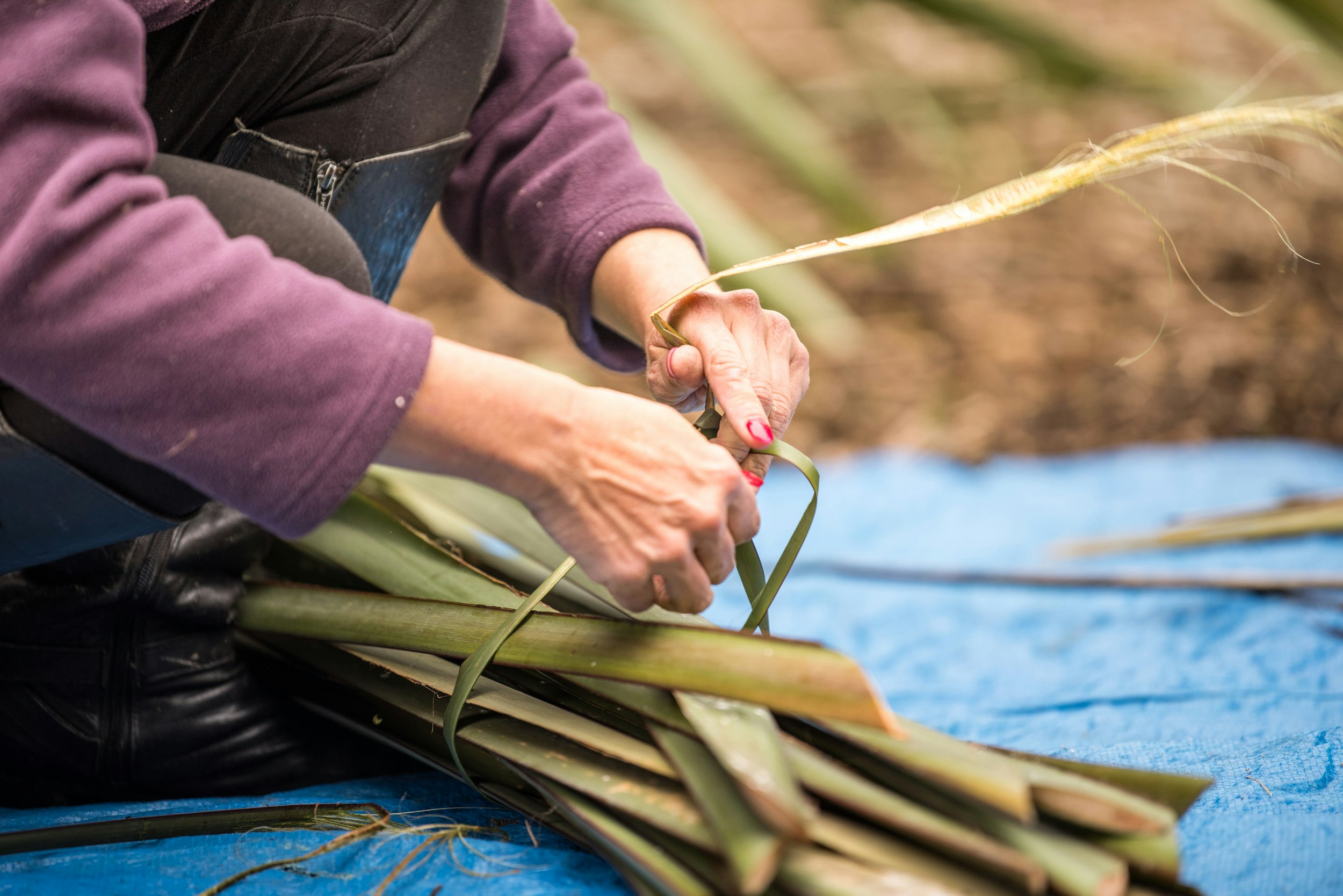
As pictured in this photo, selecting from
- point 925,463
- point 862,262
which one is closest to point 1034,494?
point 925,463

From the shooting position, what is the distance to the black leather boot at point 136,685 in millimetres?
786

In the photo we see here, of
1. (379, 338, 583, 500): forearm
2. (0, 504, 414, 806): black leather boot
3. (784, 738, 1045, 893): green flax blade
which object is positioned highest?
(379, 338, 583, 500): forearm

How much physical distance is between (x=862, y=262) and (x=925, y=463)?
0.95m

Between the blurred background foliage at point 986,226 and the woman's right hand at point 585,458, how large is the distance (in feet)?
1.98

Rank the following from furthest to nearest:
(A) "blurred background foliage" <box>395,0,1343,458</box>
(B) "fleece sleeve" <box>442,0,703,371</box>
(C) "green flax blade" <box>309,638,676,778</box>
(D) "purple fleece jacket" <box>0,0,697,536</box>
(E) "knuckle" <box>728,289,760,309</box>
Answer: (A) "blurred background foliage" <box>395,0,1343,458</box> → (B) "fleece sleeve" <box>442,0,703,371</box> → (E) "knuckle" <box>728,289,760,309</box> → (C) "green flax blade" <box>309,638,676,778</box> → (D) "purple fleece jacket" <box>0,0,697,536</box>

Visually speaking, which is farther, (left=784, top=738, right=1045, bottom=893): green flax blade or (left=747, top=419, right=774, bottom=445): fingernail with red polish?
(left=747, top=419, right=774, bottom=445): fingernail with red polish

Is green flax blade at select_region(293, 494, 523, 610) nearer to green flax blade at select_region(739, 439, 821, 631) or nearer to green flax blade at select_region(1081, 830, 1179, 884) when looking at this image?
green flax blade at select_region(739, 439, 821, 631)

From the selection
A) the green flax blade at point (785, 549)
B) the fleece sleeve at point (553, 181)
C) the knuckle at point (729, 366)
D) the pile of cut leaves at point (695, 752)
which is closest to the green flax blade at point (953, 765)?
the pile of cut leaves at point (695, 752)

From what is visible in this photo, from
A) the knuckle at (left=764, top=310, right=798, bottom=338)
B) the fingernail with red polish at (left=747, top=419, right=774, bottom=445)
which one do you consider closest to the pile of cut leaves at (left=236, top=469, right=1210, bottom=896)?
the fingernail with red polish at (left=747, top=419, right=774, bottom=445)

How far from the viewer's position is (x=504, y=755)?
694 millimetres

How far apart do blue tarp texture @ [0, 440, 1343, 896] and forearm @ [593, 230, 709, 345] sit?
0.40 metres

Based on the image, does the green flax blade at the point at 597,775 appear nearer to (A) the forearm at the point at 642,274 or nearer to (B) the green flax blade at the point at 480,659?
(B) the green flax blade at the point at 480,659

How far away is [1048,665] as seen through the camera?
1141 mm

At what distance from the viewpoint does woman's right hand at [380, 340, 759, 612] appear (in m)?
0.56
